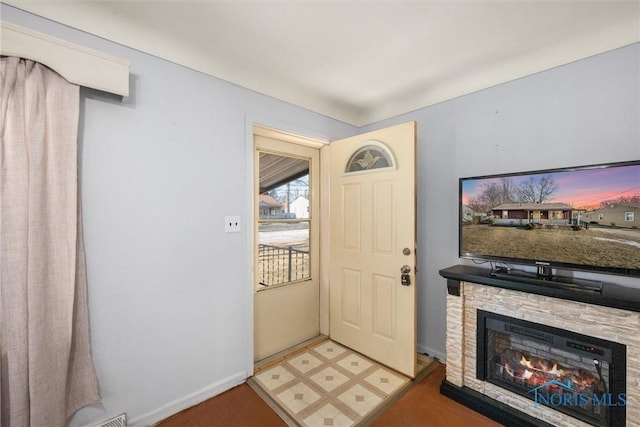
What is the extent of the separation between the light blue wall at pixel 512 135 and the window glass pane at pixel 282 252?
Answer: 3.65 feet

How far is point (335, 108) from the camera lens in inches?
103

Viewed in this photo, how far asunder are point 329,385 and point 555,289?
5.20ft

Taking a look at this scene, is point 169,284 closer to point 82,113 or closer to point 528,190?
point 82,113

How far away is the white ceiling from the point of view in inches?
54.6

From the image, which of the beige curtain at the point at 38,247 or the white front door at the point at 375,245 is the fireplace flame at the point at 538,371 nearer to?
the white front door at the point at 375,245

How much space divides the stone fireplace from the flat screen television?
19 centimetres

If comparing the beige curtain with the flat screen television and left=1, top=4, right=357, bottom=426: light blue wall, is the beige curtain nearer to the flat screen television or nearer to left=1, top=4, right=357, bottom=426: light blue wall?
left=1, top=4, right=357, bottom=426: light blue wall

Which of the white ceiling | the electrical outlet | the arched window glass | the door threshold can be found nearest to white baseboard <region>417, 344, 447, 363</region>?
the door threshold

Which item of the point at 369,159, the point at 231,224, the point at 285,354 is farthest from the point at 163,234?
the point at 369,159

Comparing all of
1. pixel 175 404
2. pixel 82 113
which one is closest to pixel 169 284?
pixel 175 404

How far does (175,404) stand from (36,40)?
212 cm

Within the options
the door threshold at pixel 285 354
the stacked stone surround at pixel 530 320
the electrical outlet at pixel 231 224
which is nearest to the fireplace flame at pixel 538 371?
the stacked stone surround at pixel 530 320

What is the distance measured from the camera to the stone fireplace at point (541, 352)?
133 cm

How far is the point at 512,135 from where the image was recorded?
1929 millimetres
